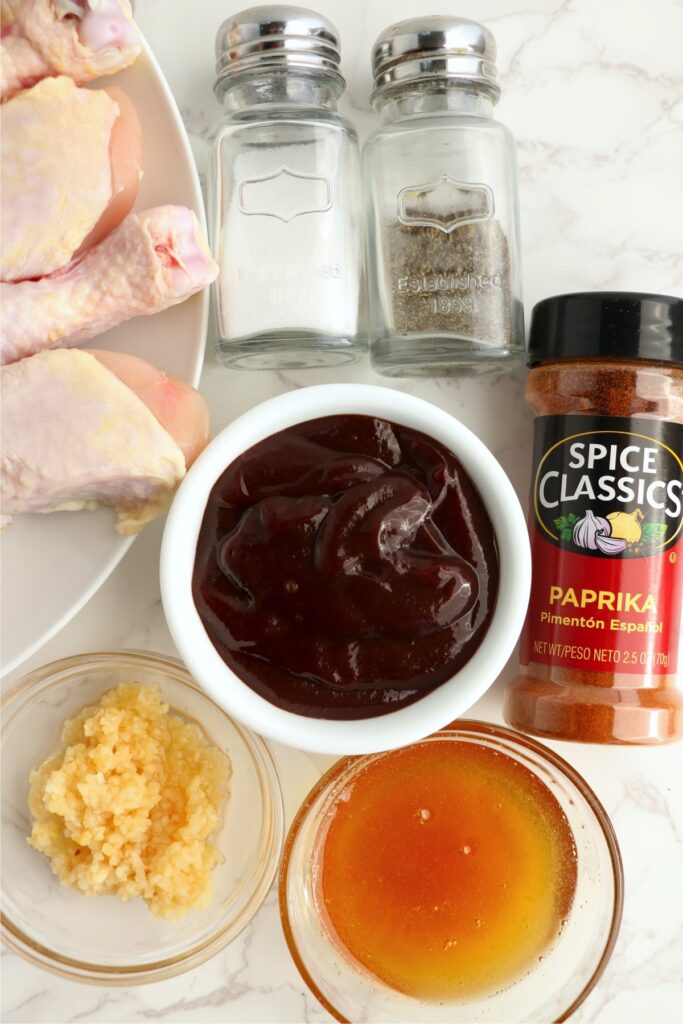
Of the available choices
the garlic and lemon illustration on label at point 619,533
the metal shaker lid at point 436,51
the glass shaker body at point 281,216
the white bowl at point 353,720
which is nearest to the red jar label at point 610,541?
the garlic and lemon illustration on label at point 619,533

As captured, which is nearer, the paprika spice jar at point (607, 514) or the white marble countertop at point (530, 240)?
the paprika spice jar at point (607, 514)

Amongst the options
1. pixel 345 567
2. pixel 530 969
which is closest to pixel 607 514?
pixel 345 567

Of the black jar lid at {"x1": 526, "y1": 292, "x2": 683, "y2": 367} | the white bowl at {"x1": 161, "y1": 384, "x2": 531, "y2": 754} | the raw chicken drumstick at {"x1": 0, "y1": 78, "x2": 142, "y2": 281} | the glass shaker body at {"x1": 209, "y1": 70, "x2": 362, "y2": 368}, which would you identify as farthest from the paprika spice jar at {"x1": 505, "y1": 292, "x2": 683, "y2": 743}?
the raw chicken drumstick at {"x1": 0, "y1": 78, "x2": 142, "y2": 281}

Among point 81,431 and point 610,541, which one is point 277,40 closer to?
point 81,431

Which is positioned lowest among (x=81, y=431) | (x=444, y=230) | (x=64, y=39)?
(x=81, y=431)

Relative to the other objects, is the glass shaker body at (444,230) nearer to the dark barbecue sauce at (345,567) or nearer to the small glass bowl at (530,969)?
A: the dark barbecue sauce at (345,567)

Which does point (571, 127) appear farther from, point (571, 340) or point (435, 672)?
point (435, 672)
